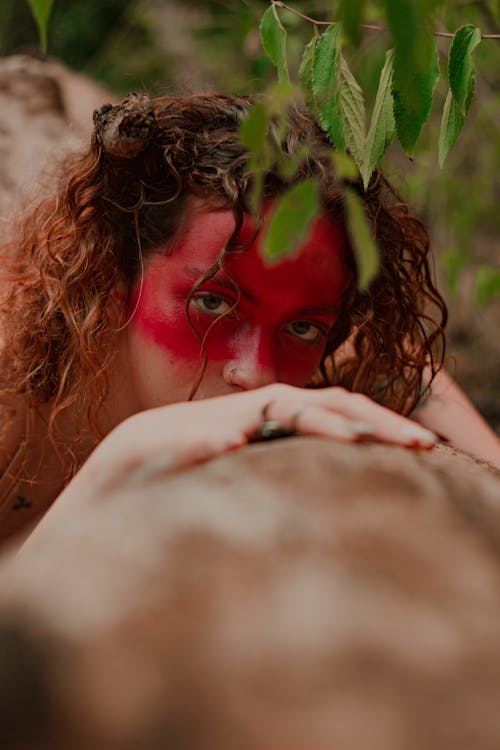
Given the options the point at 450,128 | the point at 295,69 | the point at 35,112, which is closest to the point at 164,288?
the point at 450,128

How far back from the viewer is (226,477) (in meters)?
0.74

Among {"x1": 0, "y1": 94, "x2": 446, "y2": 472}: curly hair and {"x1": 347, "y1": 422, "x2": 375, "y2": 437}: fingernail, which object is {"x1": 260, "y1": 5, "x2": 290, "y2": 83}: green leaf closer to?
{"x1": 0, "y1": 94, "x2": 446, "y2": 472}: curly hair

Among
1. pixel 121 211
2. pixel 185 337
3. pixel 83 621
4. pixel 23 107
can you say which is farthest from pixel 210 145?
pixel 23 107

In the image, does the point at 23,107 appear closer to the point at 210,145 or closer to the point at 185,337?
the point at 210,145

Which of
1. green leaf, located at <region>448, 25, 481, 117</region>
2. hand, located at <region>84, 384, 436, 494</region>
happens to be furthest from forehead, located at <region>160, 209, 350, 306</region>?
hand, located at <region>84, 384, 436, 494</region>

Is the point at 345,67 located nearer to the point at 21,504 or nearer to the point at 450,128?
the point at 450,128

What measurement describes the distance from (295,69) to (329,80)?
326 centimetres

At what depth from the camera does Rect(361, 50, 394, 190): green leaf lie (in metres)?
1.09

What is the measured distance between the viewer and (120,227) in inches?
64.5

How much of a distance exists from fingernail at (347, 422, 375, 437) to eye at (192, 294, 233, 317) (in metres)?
0.65

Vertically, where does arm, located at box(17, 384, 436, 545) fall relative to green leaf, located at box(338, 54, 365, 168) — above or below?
below

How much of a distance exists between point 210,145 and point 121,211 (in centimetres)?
21

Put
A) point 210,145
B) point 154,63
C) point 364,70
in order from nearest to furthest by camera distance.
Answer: point 210,145 < point 364,70 < point 154,63

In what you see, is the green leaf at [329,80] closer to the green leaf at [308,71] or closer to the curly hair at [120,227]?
the green leaf at [308,71]
